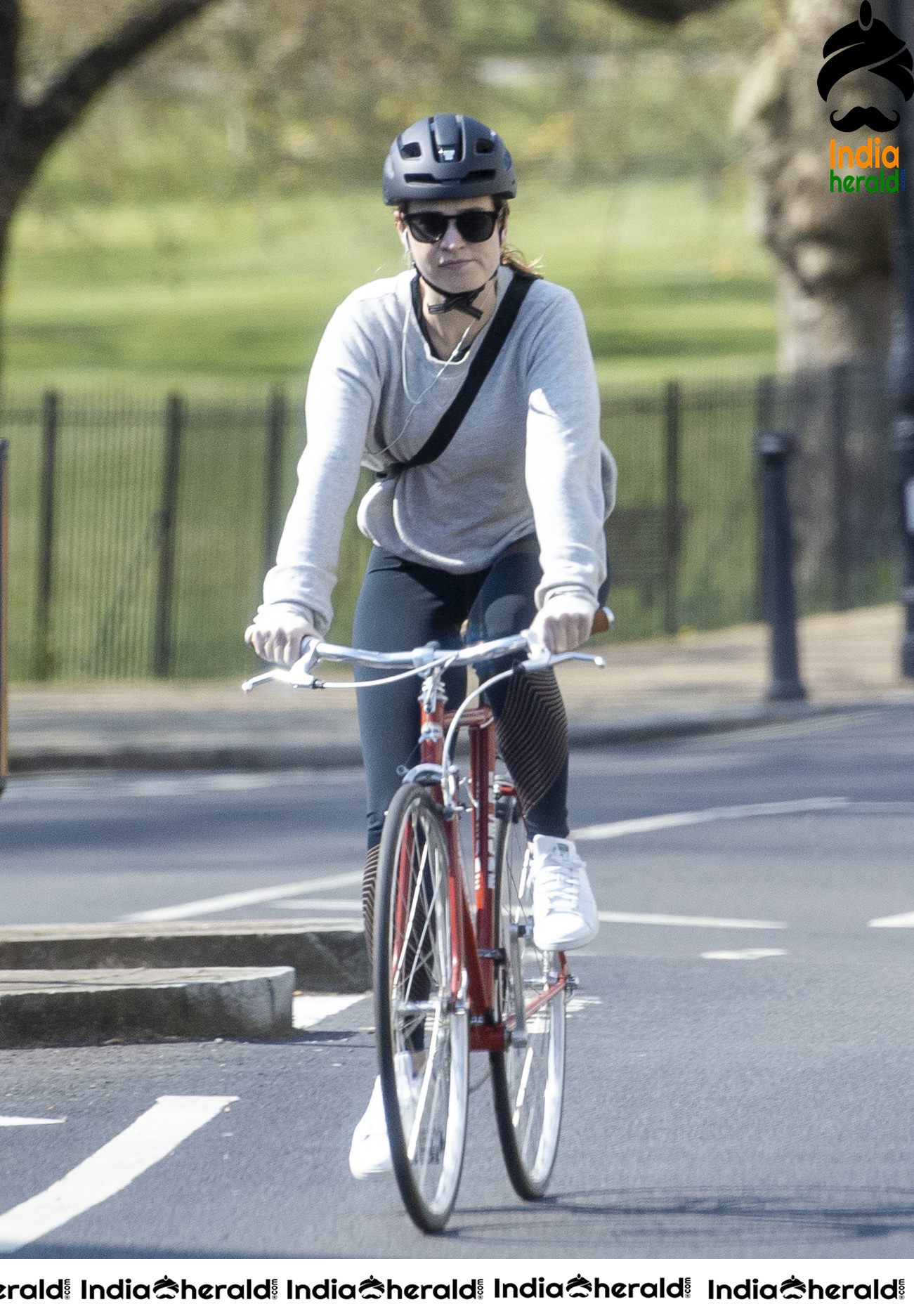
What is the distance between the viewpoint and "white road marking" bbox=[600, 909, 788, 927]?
7.80 m

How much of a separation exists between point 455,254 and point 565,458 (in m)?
A: 0.46

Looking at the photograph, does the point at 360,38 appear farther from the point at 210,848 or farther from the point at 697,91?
the point at 210,848

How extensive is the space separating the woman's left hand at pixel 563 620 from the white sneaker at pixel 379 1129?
784mm

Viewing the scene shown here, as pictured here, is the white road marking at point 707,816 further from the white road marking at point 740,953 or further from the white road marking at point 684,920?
the white road marking at point 740,953

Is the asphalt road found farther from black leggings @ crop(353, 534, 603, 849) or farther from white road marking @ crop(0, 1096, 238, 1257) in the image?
black leggings @ crop(353, 534, 603, 849)

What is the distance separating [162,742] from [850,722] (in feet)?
13.6

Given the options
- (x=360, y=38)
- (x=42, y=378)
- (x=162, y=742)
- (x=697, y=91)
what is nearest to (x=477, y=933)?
(x=162, y=742)

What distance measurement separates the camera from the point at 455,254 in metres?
4.41

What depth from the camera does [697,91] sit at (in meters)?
25.5

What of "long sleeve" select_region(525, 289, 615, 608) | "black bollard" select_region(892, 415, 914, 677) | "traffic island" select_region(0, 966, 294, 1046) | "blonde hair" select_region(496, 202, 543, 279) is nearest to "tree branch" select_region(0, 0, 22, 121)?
"black bollard" select_region(892, 415, 914, 677)

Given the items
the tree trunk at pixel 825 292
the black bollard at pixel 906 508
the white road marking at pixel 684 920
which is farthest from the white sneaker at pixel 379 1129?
the tree trunk at pixel 825 292

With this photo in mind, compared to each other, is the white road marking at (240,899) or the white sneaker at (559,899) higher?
the white sneaker at (559,899)

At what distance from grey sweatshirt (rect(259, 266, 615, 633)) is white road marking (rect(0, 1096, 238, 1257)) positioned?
4.01 ft

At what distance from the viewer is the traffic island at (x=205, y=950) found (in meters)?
6.56
